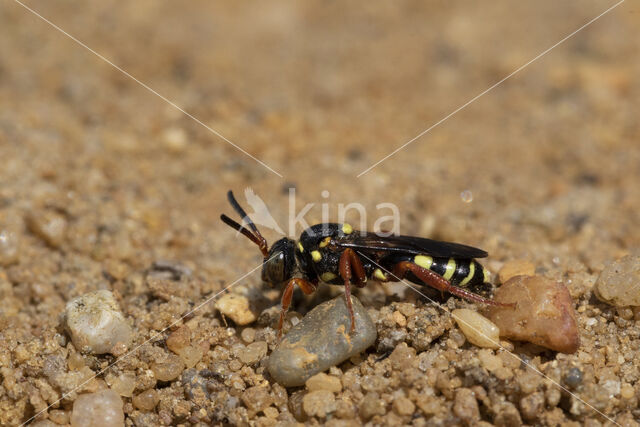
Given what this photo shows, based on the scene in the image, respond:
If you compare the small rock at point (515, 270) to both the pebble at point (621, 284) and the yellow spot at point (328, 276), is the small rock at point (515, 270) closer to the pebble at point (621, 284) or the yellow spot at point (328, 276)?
the pebble at point (621, 284)

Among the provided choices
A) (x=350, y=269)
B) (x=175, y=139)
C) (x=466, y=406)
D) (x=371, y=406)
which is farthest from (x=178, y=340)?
(x=175, y=139)

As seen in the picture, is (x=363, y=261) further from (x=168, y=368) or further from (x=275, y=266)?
(x=168, y=368)

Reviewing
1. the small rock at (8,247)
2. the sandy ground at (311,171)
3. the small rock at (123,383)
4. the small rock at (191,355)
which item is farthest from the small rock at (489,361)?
the small rock at (8,247)

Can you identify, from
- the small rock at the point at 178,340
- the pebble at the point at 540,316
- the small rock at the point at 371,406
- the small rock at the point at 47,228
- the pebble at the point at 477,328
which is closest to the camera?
the small rock at the point at 371,406

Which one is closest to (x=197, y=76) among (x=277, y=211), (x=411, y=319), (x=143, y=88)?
(x=143, y=88)

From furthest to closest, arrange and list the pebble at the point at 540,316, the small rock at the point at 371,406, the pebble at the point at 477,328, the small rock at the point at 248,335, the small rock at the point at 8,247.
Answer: the small rock at the point at 8,247, the small rock at the point at 248,335, the pebble at the point at 477,328, the pebble at the point at 540,316, the small rock at the point at 371,406

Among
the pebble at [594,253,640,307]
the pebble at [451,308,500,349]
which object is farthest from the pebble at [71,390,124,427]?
the pebble at [594,253,640,307]

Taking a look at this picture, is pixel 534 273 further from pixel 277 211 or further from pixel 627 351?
pixel 277 211
